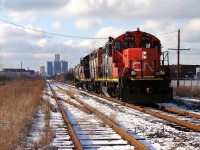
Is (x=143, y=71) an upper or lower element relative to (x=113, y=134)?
upper

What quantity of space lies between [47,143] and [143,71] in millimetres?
10502

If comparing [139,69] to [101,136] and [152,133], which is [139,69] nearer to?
[152,133]

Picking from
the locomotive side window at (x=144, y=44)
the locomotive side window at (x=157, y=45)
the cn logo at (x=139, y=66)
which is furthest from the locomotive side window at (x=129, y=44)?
the cn logo at (x=139, y=66)

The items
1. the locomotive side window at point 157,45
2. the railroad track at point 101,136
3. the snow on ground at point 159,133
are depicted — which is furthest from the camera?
the locomotive side window at point 157,45

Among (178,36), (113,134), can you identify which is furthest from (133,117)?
(178,36)

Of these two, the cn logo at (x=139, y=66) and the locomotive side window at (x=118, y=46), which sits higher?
the locomotive side window at (x=118, y=46)

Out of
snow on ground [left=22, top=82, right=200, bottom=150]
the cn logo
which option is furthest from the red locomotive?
snow on ground [left=22, top=82, right=200, bottom=150]

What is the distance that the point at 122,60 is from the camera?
19.0 metres

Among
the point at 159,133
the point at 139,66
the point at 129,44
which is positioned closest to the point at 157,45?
the point at 129,44

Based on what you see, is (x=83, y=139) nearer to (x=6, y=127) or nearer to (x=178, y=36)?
(x=6, y=127)

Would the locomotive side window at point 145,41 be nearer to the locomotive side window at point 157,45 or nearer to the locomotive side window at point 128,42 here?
the locomotive side window at point 157,45

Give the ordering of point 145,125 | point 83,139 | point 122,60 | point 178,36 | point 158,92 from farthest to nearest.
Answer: point 178,36 < point 122,60 < point 158,92 < point 145,125 < point 83,139

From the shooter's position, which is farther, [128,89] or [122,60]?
[122,60]

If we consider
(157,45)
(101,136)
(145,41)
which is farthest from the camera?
(145,41)
